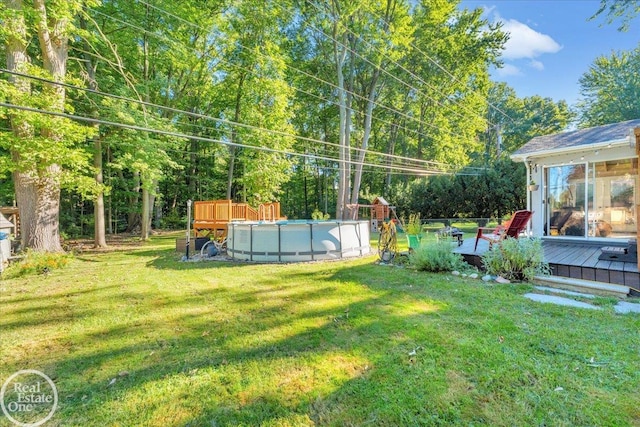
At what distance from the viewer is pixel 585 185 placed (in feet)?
25.2

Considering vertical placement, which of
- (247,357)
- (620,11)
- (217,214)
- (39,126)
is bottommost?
(247,357)

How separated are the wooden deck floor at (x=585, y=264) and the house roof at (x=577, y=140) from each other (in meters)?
2.46

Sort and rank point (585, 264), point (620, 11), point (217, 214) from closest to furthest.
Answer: point (585, 264) → point (620, 11) → point (217, 214)

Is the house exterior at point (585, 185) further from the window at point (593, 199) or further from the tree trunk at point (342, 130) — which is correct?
the tree trunk at point (342, 130)

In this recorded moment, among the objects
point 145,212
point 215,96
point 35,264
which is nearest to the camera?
point 35,264

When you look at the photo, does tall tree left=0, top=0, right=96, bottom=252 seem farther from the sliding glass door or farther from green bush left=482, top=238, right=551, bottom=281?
the sliding glass door

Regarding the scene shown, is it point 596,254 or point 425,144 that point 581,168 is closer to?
point 596,254

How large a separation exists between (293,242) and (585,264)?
6307 mm

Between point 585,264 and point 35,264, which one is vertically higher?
point 585,264

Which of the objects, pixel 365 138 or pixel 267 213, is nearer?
pixel 267 213

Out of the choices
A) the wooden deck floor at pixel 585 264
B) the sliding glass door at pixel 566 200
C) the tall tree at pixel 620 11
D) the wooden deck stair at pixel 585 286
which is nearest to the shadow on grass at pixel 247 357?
the wooden deck stair at pixel 585 286

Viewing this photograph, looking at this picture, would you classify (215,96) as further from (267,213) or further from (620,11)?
(620,11)

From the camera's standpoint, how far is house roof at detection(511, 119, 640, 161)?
7311mm

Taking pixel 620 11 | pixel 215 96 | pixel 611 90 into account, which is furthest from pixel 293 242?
pixel 611 90
